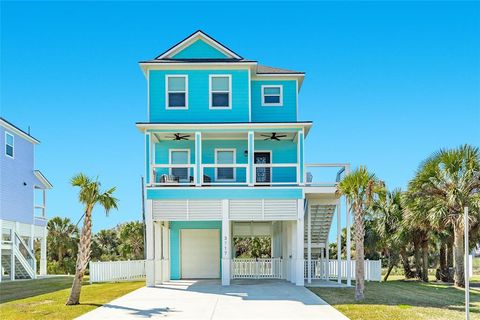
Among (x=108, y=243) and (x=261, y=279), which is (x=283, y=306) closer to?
(x=261, y=279)

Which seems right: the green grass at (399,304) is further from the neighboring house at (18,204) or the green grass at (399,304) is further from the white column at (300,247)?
the neighboring house at (18,204)

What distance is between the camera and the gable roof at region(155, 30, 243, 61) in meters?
26.4

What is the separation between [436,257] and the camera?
131ft

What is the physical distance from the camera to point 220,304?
16.9 meters

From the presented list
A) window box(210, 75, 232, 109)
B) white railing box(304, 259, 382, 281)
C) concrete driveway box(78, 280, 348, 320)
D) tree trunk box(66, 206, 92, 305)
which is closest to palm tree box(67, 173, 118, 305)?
tree trunk box(66, 206, 92, 305)

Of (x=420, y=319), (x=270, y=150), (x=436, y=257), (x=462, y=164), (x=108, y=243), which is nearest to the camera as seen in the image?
(x=420, y=319)

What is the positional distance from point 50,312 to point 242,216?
9416 millimetres

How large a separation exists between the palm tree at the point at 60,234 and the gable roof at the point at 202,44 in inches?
896

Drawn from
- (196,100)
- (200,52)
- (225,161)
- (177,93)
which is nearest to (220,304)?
(225,161)

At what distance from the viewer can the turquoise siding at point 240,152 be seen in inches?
1054

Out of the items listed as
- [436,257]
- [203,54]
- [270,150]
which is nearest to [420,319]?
[270,150]

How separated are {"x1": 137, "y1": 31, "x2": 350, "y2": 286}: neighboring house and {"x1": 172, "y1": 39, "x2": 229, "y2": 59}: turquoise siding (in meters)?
0.05

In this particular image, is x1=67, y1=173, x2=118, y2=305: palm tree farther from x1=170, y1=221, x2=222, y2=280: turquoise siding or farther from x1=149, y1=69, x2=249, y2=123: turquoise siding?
x1=170, y1=221, x2=222, y2=280: turquoise siding

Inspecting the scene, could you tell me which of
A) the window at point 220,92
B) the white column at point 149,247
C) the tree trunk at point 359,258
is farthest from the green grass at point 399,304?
the window at point 220,92
